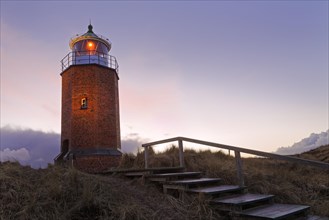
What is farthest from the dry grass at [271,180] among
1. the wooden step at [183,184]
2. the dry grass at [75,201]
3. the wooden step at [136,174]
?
the dry grass at [75,201]

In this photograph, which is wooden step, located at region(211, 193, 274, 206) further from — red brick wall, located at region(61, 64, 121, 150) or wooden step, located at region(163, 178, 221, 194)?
red brick wall, located at region(61, 64, 121, 150)

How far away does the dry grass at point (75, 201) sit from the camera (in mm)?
4332

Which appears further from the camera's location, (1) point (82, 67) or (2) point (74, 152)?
(1) point (82, 67)

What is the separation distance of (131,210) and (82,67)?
15396 mm

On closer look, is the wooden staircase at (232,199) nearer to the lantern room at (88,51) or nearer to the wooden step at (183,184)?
the wooden step at (183,184)

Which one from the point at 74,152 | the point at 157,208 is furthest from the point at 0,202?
the point at 74,152

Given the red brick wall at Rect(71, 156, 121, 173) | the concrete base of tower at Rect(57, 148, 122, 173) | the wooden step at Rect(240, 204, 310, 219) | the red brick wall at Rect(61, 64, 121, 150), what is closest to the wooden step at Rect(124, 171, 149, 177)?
the wooden step at Rect(240, 204, 310, 219)

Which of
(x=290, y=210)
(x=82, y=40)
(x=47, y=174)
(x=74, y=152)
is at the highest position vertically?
(x=82, y=40)

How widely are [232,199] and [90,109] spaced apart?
547 inches

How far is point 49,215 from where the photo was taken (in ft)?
13.9

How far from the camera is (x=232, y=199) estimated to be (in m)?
5.29

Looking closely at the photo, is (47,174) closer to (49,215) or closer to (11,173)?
(11,173)

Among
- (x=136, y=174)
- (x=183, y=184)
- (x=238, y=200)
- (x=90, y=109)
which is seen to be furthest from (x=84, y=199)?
(x=90, y=109)

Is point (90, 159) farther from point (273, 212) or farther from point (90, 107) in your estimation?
point (273, 212)
